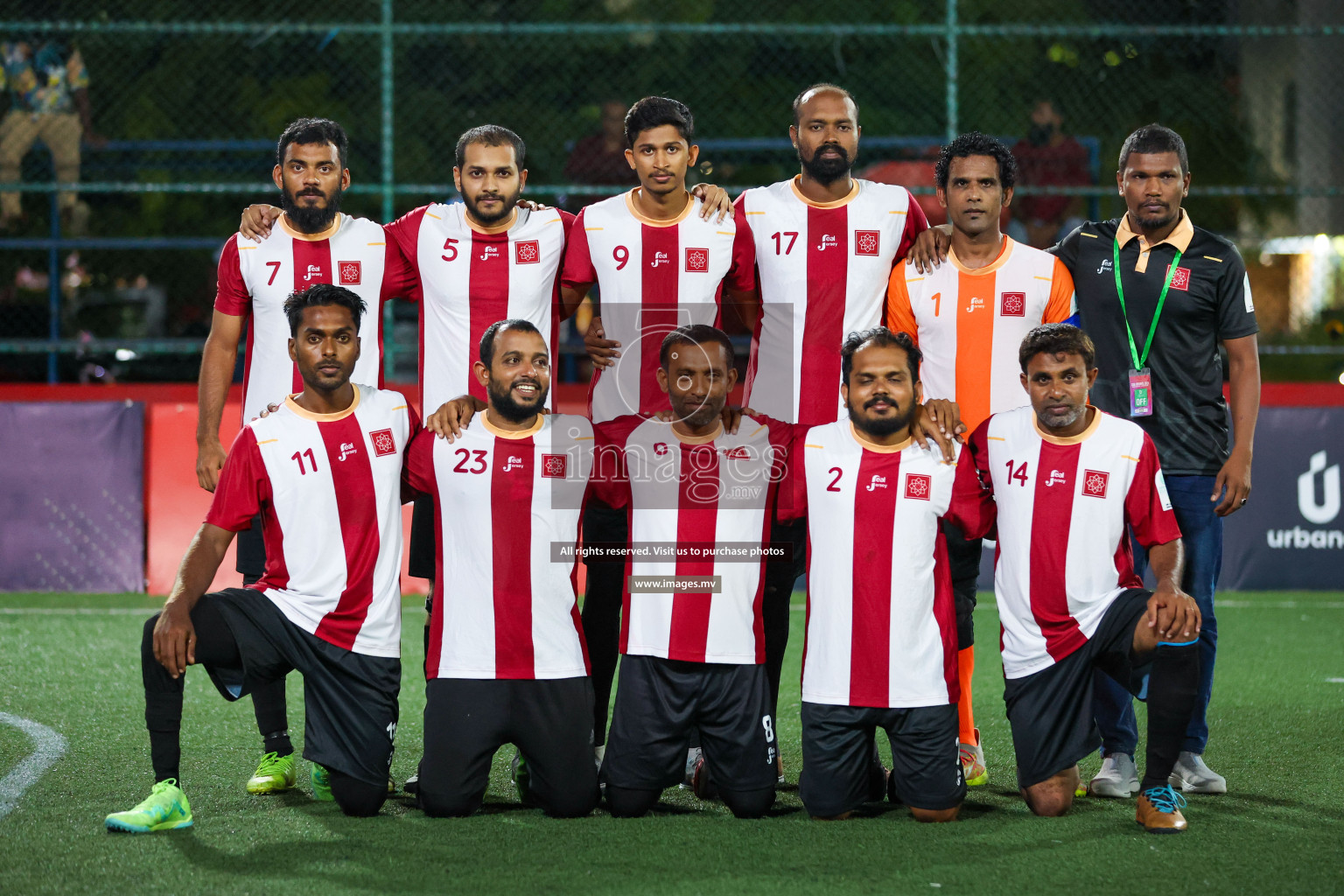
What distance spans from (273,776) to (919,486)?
211cm

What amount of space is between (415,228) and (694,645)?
172 cm

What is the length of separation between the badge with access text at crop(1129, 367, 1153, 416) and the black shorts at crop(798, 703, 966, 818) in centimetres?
114

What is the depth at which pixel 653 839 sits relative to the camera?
12.6ft

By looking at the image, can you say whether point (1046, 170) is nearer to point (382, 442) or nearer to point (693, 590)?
point (693, 590)

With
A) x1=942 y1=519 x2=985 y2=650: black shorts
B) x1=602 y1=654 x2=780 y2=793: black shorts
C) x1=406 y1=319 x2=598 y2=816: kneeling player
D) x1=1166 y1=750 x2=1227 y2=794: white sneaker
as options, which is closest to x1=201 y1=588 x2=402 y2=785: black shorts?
x1=406 y1=319 x2=598 y2=816: kneeling player

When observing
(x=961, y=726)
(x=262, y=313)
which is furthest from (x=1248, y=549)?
(x=262, y=313)

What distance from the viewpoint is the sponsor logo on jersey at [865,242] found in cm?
462

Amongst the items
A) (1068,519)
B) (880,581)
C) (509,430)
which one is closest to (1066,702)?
(1068,519)

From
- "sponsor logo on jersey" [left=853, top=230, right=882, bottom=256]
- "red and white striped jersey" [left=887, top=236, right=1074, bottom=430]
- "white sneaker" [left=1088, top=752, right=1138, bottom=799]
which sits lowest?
"white sneaker" [left=1088, top=752, right=1138, bottom=799]

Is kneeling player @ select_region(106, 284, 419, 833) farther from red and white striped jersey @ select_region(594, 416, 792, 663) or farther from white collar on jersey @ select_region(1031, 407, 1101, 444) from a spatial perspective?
white collar on jersey @ select_region(1031, 407, 1101, 444)

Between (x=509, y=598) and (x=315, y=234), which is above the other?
(x=315, y=234)

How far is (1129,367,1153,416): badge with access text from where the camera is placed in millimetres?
4449

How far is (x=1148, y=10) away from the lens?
13508mm

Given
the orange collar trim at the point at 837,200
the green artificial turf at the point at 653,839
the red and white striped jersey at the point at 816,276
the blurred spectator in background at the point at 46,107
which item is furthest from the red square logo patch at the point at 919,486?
the blurred spectator in background at the point at 46,107
